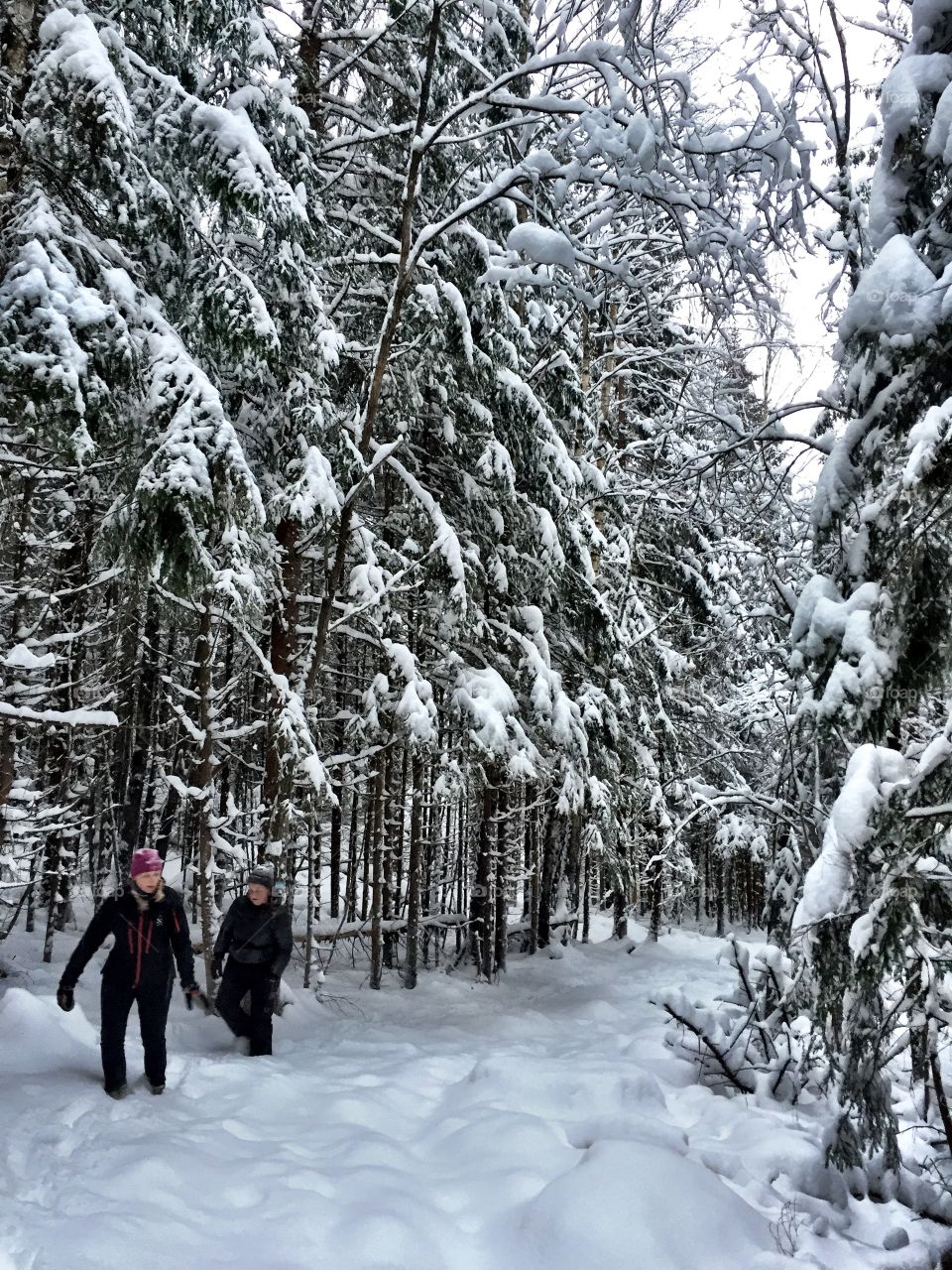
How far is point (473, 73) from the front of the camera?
8.15m

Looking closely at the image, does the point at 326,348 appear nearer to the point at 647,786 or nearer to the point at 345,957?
the point at 647,786

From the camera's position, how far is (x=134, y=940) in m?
5.61

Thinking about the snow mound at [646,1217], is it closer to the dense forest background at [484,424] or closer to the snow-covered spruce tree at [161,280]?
the dense forest background at [484,424]

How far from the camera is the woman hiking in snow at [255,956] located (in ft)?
22.0

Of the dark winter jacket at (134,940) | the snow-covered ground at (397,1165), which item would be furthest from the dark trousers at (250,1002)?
the dark winter jacket at (134,940)

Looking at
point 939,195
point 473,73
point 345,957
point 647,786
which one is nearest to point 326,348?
point 473,73

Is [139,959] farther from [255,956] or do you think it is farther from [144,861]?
[255,956]

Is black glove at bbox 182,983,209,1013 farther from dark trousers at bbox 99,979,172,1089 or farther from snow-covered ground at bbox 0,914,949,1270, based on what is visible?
dark trousers at bbox 99,979,172,1089

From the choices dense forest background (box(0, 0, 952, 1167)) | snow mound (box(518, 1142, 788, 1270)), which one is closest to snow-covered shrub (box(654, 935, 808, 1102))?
dense forest background (box(0, 0, 952, 1167))

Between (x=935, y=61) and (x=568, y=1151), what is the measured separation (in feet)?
18.8

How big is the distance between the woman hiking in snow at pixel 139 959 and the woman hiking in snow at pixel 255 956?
1.00 m

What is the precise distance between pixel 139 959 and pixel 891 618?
4.96 m

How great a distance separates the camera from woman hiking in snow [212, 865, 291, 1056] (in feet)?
22.0

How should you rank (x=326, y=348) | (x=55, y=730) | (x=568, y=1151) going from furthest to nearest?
1. (x=55, y=730)
2. (x=326, y=348)
3. (x=568, y=1151)
